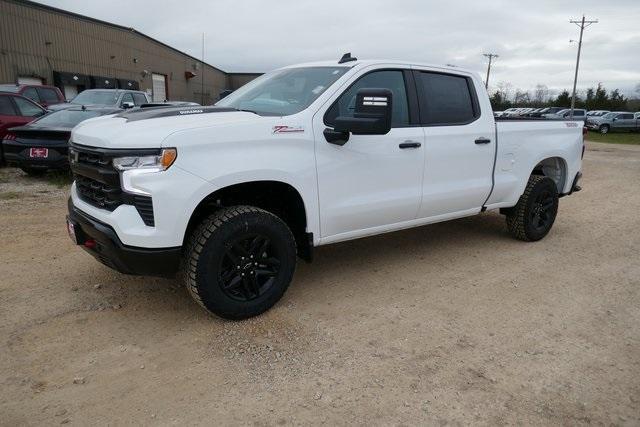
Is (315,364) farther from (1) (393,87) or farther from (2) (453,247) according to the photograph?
(2) (453,247)

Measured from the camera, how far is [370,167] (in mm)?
4125

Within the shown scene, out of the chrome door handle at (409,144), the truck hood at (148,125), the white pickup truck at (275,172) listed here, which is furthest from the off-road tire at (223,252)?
the chrome door handle at (409,144)

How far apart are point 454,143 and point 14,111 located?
963cm

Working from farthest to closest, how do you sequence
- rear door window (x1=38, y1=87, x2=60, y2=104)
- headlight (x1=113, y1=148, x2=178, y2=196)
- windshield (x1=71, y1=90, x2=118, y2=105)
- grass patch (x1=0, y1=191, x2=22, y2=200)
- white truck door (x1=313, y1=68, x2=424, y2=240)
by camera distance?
rear door window (x1=38, y1=87, x2=60, y2=104), windshield (x1=71, y1=90, x2=118, y2=105), grass patch (x1=0, y1=191, x2=22, y2=200), white truck door (x1=313, y1=68, x2=424, y2=240), headlight (x1=113, y1=148, x2=178, y2=196)

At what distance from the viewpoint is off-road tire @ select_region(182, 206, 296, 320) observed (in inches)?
133

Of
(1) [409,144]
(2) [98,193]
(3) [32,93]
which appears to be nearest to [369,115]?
(1) [409,144]

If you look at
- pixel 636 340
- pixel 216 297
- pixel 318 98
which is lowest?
pixel 636 340

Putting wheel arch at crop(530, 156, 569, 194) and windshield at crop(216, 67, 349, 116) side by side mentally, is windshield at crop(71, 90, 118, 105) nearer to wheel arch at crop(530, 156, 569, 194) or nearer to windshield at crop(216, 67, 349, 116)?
windshield at crop(216, 67, 349, 116)

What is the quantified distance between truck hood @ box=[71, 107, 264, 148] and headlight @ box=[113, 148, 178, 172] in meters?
0.07

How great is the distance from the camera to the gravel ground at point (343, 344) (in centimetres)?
275

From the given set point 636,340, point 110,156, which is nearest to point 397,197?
point 636,340

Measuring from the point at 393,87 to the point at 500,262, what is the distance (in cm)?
219

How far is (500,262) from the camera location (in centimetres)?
526

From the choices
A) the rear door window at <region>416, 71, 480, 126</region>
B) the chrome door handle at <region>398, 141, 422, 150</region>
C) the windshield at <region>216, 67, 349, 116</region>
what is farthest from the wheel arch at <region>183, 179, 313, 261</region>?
the rear door window at <region>416, 71, 480, 126</region>
